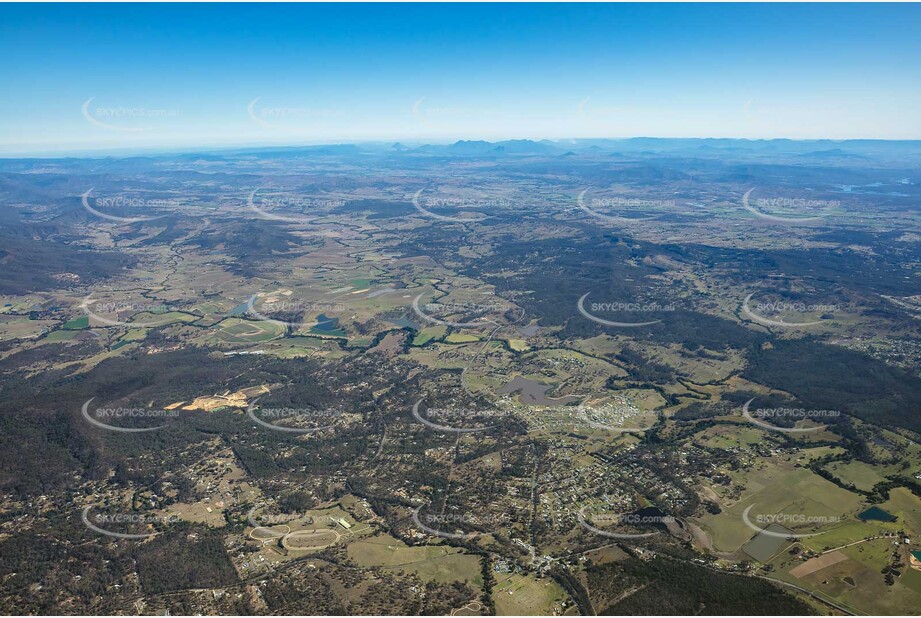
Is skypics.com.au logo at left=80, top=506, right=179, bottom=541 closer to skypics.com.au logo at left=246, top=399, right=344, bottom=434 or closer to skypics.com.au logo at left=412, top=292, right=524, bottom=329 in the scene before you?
skypics.com.au logo at left=246, top=399, right=344, bottom=434

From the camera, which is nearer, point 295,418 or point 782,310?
point 295,418

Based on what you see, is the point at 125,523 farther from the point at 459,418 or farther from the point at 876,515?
the point at 876,515

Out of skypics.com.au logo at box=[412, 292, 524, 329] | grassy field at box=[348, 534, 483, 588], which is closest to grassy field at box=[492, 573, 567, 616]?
grassy field at box=[348, 534, 483, 588]

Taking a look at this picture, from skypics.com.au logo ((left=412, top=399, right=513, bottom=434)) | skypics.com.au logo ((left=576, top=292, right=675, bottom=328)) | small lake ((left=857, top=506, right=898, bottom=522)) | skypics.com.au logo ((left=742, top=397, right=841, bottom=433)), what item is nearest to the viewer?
small lake ((left=857, top=506, right=898, bottom=522))

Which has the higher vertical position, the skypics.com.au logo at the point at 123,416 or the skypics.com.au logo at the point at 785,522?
the skypics.com.au logo at the point at 123,416

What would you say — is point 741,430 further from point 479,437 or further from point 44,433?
point 44,433

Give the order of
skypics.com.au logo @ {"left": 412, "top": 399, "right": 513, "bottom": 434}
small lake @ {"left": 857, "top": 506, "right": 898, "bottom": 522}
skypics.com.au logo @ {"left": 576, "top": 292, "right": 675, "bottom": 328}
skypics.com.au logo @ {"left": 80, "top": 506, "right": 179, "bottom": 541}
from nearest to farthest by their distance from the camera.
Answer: skypics.com.au logo @ {"left": 80, "top": 506, "right": 179, "bottom": 541}
small lake @ {"left": 857, "top": 506, "right": 898, "bottom": 522}
skypics.com.au logo @ {"left": 412, "top": 399, "right": 513, "bottom": 434}
skypics.com.au logo @ {"left": 576, "top": 292, "right": 675, "bottom": 328}

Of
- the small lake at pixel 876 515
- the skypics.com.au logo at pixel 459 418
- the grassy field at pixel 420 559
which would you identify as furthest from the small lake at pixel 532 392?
the small lake at pixel 876 515

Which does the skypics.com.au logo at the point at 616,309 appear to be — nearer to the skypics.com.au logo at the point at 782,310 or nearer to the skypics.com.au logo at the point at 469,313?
the skypics.com.au logo at the point at 469,313

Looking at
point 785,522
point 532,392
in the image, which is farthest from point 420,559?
point 532,392

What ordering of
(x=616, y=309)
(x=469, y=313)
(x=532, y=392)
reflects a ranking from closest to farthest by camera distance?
(x=532, y=392), (x=469, y=313), (x=616, y=309)

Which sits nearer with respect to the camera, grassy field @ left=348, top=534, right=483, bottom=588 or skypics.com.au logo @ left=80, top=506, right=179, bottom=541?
grassy field @ left=348, top=534, right=483, bottom=588

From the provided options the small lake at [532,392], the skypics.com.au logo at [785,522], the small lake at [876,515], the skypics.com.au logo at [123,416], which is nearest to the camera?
the skypics.com.au logo at [785,522]
